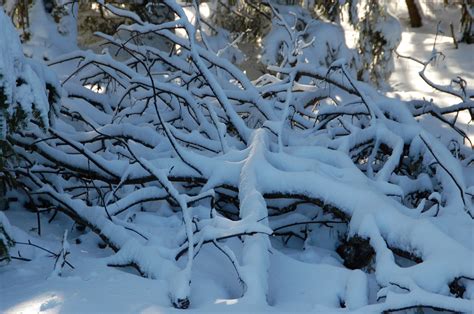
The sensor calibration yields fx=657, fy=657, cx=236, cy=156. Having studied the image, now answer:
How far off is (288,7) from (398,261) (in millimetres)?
6997

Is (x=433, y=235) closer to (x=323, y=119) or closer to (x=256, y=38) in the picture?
(x=323, y=119)

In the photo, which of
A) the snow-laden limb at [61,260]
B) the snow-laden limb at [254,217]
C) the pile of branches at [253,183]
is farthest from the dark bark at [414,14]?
the snow-laden limb at [61,260]

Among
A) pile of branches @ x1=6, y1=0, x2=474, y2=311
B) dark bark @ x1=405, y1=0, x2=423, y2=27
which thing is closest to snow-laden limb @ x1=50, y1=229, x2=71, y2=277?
pile of branches @ x1=6, y1=0, x2=474, y2=311

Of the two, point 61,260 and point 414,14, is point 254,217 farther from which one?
point 414,14

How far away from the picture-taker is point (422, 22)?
14781 millimetres

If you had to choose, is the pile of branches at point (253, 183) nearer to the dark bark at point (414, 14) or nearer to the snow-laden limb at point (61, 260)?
the snow-laden limb at point (61, 260)

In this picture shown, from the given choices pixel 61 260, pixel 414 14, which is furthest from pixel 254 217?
pixel 414 14

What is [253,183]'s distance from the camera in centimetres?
299

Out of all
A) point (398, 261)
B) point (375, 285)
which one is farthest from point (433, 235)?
point (398, 261)

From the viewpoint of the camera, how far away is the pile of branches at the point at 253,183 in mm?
2443

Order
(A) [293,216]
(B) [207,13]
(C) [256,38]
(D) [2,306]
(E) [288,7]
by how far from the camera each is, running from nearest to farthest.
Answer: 1. (D) [2,306]
2. (A) [293,216]
3. (E) [288,7]
4. (C) [256,38]
5. (B) [207,13]

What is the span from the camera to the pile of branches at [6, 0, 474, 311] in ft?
8.02

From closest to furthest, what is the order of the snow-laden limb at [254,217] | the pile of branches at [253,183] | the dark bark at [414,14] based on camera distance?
1. the snow-laden limb at [254,217]
2. the pile of branches at [253,183]
3. the dark bark at [414,14]

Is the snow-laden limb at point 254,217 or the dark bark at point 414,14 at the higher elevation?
the snow-laden limb at point 254,217
